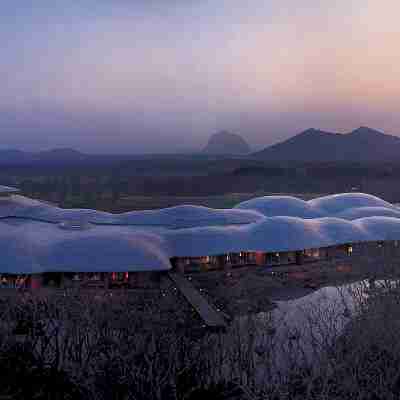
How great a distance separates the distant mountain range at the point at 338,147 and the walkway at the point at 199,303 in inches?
5648

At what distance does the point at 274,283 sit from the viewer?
60.9 feet

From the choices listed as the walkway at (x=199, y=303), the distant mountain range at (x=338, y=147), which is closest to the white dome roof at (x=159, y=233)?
the walkway at (x=199, y=303)

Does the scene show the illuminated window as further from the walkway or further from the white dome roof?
the walkway

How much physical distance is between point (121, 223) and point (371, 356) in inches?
626

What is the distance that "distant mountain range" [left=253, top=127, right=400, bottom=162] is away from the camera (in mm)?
156750

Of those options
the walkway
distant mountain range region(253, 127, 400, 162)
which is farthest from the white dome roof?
distant mountain range region(253, 127, 400, 162)

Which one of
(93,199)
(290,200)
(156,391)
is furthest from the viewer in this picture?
(93,199)

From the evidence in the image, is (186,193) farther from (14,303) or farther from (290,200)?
(14,303)

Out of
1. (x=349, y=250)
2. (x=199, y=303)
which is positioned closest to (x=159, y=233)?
(x=199, y=303)

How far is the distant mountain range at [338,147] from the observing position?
157 m

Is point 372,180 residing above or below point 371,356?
above

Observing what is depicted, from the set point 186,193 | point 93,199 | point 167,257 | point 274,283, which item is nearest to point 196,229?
point 167,257

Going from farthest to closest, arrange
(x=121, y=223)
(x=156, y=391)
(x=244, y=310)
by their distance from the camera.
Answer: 1. (x=121, y=223)
2. (x=244, y=310)
3. (x=156, y=391)

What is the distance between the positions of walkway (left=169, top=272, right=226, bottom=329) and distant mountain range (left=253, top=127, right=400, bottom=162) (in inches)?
5648
